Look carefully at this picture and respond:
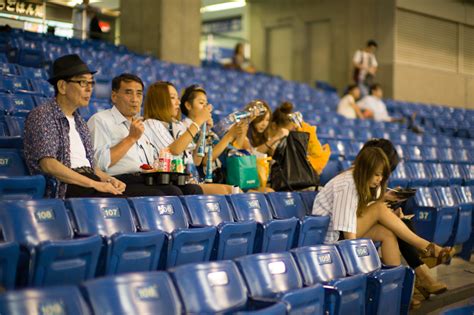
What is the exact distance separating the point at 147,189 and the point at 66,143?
0.62 meters

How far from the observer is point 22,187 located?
418 centimetres

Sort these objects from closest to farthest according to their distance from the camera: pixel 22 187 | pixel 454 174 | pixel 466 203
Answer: pixel 22 187 < pixel 466 203 < pixel 454 174

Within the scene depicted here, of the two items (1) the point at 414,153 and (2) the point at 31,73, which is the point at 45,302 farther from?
(1) the point at 414,153

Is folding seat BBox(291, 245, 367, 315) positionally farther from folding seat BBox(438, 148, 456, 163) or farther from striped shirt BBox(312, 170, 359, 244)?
→ folding seat BBox(438, 148, 456, 163)

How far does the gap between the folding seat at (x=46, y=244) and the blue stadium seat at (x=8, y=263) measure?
10cm

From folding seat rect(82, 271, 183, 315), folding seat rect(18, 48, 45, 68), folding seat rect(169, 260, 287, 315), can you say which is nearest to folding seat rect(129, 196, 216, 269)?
folding seat rect(169, 260, 287, 315)

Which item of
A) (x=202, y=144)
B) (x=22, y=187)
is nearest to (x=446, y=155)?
(x=202, y=144)

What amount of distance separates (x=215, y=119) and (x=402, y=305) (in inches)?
184

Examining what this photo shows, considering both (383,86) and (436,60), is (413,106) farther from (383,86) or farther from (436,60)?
(436,60)

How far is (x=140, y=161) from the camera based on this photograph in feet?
17.6

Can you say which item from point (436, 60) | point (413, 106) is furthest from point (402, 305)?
point (436, 60)

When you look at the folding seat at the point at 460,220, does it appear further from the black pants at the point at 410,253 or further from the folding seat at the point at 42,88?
the folding seat at the point at 42,88

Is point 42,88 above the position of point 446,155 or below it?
above

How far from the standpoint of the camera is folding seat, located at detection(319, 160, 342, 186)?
299 inches
